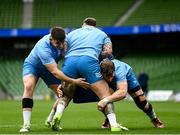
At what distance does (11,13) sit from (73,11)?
14.2ft

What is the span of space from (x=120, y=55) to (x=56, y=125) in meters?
31.4

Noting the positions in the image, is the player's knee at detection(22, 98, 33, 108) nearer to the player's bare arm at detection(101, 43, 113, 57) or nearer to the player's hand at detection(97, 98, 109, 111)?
the player's hand at detection(97, 98, 109, 111)

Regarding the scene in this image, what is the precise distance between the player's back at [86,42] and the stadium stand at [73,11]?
29508 millimetres

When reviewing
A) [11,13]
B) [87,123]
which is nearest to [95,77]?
[87,123]

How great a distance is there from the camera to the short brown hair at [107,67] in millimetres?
11555

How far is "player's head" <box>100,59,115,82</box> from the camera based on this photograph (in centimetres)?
1156

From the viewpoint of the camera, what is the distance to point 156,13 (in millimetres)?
40812

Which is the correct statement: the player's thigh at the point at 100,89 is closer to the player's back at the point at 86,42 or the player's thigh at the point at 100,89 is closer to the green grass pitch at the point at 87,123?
the player's back at the point at 86,42

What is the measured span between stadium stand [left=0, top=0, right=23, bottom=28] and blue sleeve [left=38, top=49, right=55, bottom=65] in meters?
31.8

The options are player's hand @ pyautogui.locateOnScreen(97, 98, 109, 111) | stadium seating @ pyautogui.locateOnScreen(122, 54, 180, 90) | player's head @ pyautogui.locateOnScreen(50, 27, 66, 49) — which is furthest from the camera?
stadium seating @ pyautogui.locateOnScreen(122, 54, 180, 90)

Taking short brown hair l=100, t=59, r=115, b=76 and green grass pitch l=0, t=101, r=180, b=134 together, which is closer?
green grass pitch l=0, t=101, r=180, b=134

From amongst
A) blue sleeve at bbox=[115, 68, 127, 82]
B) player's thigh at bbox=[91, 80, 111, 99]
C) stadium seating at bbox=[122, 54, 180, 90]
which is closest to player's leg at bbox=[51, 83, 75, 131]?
player's thigh at bbox=[91, 80, 111, 99]

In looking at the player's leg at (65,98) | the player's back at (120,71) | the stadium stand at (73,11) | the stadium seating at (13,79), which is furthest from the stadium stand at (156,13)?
the player's leg at (65,98)

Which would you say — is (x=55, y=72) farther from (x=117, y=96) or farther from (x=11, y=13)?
(x=11, y=13)
